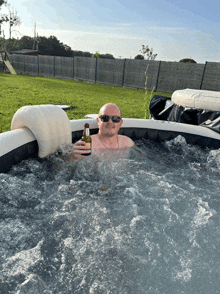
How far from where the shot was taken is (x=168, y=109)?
5.05m

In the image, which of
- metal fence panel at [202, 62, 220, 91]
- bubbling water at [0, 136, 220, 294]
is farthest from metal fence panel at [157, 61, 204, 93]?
bubbling water at [0, 136, 220, 294]

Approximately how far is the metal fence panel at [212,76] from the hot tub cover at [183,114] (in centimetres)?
750

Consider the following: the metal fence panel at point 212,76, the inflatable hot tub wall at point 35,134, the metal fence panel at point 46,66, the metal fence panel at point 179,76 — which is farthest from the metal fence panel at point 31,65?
the inflatable hot tub wall at point 35,134

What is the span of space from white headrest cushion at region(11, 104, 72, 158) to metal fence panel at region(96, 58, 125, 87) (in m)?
11.8

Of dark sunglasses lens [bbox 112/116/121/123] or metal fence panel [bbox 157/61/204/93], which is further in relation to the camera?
metal fence panel [bbox 157/61/204/93]

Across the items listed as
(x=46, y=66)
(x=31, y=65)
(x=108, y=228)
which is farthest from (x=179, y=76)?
(x=31, y=65)

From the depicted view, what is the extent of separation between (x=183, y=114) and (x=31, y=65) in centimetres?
1792

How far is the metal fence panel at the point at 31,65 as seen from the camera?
63.0 ft

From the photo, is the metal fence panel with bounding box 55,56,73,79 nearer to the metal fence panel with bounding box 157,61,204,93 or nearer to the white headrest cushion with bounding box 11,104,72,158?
the metal fence panel with bounding box 157,61,204,93

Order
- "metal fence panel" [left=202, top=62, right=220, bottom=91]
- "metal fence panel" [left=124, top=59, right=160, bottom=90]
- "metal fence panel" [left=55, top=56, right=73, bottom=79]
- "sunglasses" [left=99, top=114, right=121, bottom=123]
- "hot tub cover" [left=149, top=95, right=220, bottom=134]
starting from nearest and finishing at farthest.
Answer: "sunglasses" [left=99, top=114, right=121, bottom=123]
"hot tub cover" [left=149, top=95, right=220, bottom=134]
"metal fence panel" [left=202, top=62, right=220, bottom=91]
"metal fence panel" [left=124, top=59, right=160, bottom=90]
"metal fence panel" [left=55, top=56, right=73, bottom=79]

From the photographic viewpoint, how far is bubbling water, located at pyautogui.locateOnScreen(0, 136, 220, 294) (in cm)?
156

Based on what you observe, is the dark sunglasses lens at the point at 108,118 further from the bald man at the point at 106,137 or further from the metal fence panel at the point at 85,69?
the metal fence panel at the point at 85,69

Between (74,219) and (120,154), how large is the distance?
1446 mm

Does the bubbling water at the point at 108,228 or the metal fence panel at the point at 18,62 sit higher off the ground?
the metal fence panel at the point at 18,62
